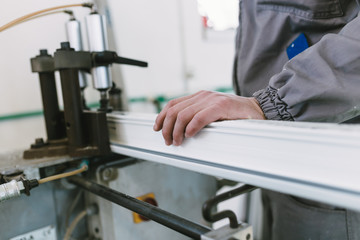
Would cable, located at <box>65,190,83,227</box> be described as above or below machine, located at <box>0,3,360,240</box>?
below

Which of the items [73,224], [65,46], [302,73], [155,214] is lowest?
[73,224]

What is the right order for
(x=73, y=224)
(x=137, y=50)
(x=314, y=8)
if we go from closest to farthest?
(x=314, y=8) → (x=73, y=224) → (x=137, y=50)

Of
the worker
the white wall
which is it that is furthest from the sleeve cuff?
the white wall

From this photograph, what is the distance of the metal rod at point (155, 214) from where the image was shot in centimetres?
45

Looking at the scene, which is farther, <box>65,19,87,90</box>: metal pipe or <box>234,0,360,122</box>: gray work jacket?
<box>65,19,87,90</box>: metal pipe

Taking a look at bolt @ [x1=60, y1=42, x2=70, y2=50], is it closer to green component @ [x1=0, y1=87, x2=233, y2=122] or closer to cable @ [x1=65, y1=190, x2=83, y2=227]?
cable @ [x1=65, y1=190, x2=83, y2=227]

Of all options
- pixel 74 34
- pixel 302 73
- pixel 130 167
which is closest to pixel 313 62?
pixel 302 73

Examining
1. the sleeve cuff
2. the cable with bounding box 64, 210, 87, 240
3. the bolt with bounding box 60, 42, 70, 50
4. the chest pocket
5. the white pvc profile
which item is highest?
the chest pocket

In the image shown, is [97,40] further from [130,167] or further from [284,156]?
[284,156]

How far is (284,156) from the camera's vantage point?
0.38 metres

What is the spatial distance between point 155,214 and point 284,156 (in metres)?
0.24

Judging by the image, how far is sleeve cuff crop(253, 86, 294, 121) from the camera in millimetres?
497

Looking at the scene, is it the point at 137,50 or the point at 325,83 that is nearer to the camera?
the point at 325,83

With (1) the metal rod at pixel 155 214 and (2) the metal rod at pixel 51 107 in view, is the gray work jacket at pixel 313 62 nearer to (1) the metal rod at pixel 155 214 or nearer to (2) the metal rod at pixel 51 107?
(1) the metal rod at pixel 155 214
